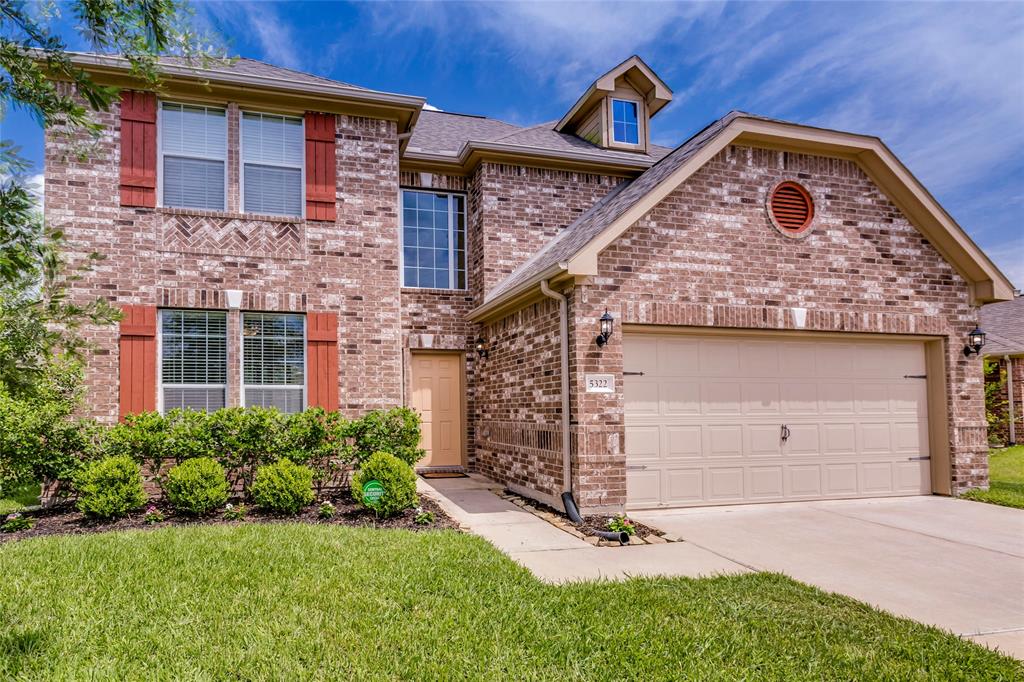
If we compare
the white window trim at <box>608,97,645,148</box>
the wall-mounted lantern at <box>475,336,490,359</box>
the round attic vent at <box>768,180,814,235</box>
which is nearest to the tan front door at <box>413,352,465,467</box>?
the wall-mounted lantern at <box>475,336,490,359</box>

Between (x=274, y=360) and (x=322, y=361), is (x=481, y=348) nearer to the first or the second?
(x=322, y=361)

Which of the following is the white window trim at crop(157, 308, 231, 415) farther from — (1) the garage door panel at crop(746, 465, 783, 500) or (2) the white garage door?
(1) the garage door panel at crop(746, 465, 783, 500)

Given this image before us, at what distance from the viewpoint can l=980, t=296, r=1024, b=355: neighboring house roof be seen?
1733 centimetres

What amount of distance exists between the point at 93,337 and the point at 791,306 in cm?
967

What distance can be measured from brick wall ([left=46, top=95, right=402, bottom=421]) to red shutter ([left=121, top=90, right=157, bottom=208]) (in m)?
0.15

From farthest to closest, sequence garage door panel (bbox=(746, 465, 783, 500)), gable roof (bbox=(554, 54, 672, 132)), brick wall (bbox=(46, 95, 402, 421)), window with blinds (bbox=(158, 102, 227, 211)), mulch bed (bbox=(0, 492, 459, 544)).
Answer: gable roof (bbox=(554, 54, 672, 132))
window with blinds (bbox=(158, 102, 227, 211))
brick wall (bbox=(46, 95, 402, 421))
garage door panel (bbox=(746, 465, 783, 500))
mulch bed (bbox=(0, 492, 459, 544))

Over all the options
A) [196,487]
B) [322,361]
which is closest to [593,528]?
[196,487]

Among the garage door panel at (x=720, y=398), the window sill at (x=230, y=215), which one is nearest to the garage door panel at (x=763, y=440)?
the garage door panel at (x=720, y=398)

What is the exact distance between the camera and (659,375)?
8.60m

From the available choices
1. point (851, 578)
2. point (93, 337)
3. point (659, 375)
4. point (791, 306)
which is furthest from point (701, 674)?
point (93, 337)

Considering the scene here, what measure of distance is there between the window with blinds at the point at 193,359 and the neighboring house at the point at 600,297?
0.03 m

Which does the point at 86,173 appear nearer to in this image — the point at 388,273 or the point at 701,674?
the point at 388,273

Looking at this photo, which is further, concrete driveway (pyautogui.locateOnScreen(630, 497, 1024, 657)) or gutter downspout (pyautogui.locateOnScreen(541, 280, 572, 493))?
gutter downspout (pyautogui.locateOnScreen(541, 280, 572, 493))

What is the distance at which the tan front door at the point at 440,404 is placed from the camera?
12.0 metres
